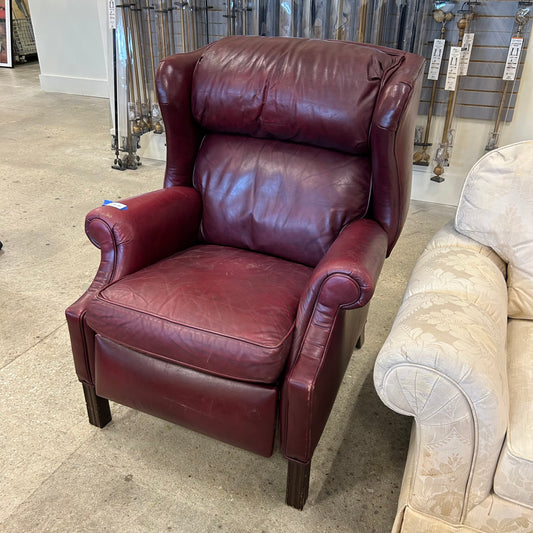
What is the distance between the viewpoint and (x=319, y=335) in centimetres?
119

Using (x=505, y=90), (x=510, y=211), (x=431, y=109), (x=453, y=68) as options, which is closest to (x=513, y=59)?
(x=505, y=90)

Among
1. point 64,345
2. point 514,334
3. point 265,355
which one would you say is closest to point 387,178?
point 514,334

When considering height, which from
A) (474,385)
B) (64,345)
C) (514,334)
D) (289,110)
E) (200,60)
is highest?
(200,60)

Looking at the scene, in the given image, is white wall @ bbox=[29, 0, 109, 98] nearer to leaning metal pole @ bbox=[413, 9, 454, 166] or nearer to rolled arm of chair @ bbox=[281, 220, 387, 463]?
leaning metal pole @ bbox=[413, 9, 454, 166]

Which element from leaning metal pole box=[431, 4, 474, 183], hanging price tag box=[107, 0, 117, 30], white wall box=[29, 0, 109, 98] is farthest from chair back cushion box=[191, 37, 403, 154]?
white wall box=[29, 0, 109, 98]

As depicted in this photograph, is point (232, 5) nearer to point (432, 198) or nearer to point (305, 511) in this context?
point (432, 198)

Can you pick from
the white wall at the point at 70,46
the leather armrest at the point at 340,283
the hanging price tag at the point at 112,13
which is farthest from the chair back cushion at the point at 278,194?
the white wall at the point at 70,46

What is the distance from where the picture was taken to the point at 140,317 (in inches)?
49.3

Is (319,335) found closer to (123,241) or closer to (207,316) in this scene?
(207,316)

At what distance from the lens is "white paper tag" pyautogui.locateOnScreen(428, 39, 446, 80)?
2.75 meters

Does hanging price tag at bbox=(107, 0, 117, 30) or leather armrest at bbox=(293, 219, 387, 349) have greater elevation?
hanging price tag at bbox=(107, 0, 117, 30)

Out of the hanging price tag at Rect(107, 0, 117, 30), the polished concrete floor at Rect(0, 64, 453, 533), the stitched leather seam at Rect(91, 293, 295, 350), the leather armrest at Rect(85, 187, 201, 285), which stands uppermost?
the hanging price tag at Rect(107, 0, 117, 30)

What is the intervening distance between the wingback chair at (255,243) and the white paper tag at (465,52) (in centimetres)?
143

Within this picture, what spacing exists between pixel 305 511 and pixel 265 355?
48cm
